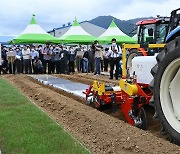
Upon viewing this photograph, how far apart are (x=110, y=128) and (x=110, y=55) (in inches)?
445

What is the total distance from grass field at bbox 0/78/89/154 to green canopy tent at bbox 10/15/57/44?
1962cm

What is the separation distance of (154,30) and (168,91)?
308 inches

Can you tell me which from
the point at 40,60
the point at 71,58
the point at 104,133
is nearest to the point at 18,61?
the point at 40,60

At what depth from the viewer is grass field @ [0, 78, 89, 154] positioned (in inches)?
184

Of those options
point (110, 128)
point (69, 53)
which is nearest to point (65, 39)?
point (69, 53)

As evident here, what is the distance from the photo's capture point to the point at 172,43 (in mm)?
4539

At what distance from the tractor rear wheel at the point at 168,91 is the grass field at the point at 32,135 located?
3.65 feet

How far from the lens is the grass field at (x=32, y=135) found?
15.3 feet

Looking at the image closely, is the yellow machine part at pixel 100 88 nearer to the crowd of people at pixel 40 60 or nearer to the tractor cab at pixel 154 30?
the tractor cab at pixel 154 30

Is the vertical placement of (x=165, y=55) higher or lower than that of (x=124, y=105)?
higher

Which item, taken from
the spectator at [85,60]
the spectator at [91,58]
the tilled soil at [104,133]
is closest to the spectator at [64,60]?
the spectator at [85,60]

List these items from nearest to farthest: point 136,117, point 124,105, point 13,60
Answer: point 136,117, point 124,105, point 13,60

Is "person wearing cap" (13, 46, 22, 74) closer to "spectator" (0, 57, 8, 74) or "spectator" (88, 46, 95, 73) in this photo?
"spectator" (0, 57, 8, 74)

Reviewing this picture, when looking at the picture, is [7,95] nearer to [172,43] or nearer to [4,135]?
[4,135]
